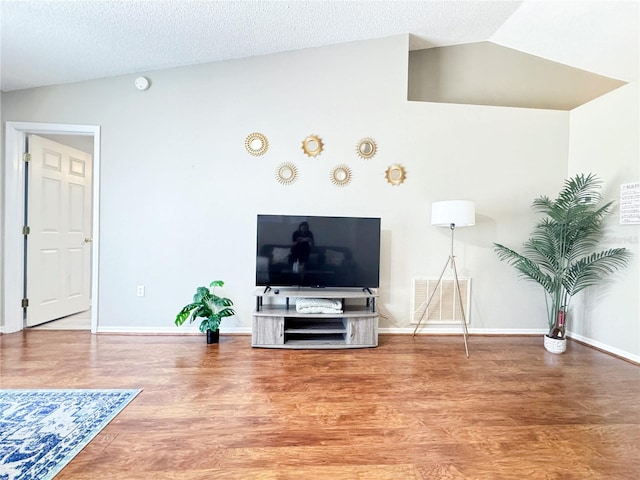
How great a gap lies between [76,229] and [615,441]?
16.4 ft

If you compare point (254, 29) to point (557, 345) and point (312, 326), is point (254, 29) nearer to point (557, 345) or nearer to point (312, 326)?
point (312, 326)

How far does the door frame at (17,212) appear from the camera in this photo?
2969 millimetres

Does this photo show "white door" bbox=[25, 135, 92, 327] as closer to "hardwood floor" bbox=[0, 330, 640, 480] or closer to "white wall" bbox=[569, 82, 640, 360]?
"hardwood floor" bbox=[0, 330, 640, 480]

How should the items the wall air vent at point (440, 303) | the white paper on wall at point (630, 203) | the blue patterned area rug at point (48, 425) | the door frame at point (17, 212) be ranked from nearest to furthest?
the blue patterned area rug at point (48, 425)
the white paper on wall at point (630, 203)
the door frame at point (17, 212)
the wall air vent at point (440, 303)

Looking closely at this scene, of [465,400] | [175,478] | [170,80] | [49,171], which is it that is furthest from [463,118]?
[49,171]

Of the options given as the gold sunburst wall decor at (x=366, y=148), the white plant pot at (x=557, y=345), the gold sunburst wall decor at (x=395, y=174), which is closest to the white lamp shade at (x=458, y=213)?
the gold sunburst wall decor at (x=395, y=174)

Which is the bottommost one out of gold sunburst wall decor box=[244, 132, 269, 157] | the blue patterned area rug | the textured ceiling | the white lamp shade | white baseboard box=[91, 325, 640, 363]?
the blue patterned area rug

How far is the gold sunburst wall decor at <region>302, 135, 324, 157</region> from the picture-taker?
10.2ft

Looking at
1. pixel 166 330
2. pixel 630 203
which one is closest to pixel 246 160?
pixel 166 330

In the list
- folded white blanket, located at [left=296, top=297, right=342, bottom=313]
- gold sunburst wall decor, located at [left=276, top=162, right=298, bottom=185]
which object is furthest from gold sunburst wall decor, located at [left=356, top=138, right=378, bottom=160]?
folded white blanket, located at [left=296, top=297, right=342, bottom=313]

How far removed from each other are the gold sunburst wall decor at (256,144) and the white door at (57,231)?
2.14 m

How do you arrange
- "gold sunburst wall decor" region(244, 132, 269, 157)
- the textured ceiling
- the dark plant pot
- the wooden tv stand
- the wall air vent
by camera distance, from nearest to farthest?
the textured ceiling
the wooden tv stand
the dark plant pot
"gold sunburst wall decor" region(244, 132, 269, 157)
the wall air vent

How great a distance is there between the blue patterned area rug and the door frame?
134cm

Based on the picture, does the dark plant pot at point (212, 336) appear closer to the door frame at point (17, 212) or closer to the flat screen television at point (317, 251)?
the flat screen television at point (317, 251)
